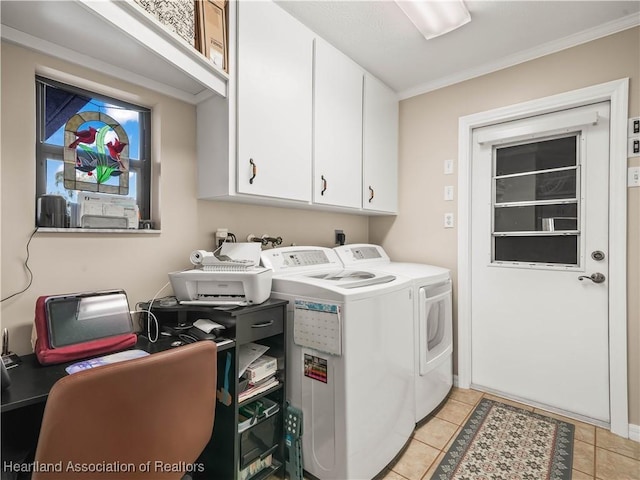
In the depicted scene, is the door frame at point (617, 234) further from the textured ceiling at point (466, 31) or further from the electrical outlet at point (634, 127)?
the textured ceiling at point (466, 31)

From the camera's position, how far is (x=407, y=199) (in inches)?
111

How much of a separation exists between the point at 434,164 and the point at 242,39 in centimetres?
175

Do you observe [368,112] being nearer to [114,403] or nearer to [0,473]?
[114,403]

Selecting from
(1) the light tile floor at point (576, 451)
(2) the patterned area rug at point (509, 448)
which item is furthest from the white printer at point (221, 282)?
(2) the patterned area rug at point (509, 448)

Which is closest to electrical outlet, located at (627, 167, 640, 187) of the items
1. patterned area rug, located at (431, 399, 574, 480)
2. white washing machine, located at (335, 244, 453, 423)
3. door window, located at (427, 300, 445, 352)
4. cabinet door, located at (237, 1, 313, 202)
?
white washing machine, located at (335, 244, 453, 423)

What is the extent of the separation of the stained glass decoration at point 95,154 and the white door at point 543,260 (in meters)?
2.41

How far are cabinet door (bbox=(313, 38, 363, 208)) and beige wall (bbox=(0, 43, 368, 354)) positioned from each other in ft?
1.57

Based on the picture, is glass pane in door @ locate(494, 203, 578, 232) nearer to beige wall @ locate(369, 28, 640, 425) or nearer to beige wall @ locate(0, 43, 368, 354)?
beige wall @ locate(369, 28, 640, 425)

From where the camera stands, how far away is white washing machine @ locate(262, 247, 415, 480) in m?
1.42

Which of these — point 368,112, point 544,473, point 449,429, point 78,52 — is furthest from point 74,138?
point 544,473

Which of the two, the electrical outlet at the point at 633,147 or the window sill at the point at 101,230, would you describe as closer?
the window sill at the point at 101,230

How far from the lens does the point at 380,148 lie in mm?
2605

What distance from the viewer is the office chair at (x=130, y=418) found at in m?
0.71

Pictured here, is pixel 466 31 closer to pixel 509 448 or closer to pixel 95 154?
pixel 95 154
